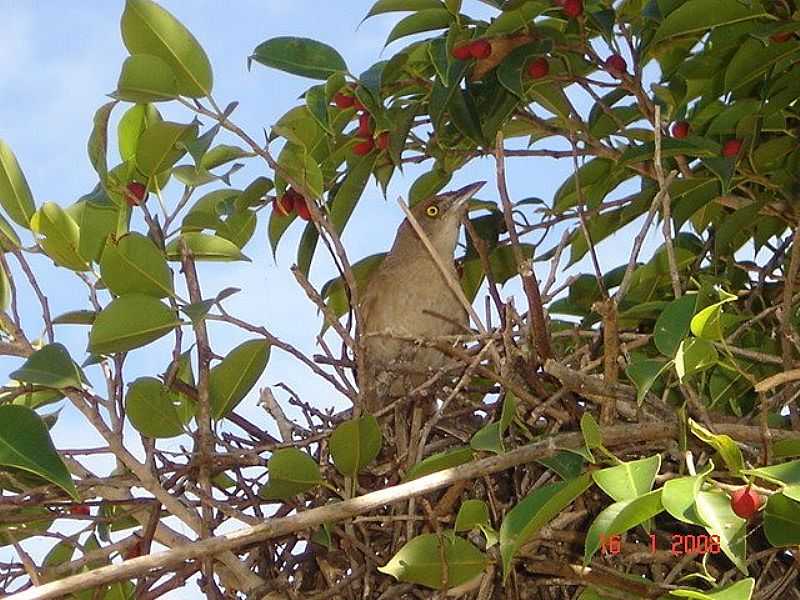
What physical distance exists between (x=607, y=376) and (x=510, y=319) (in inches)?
12.2

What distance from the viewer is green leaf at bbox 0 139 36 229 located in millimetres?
3457

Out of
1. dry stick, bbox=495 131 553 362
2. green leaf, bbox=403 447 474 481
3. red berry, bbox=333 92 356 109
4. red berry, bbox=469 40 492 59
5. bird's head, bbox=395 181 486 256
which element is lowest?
green leaf, bbox=403 447 474 481

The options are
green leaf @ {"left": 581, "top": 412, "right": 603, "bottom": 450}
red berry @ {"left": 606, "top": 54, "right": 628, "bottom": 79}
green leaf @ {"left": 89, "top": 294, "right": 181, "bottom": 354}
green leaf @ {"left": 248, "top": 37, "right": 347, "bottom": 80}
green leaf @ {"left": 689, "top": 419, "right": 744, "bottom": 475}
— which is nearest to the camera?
green leaf @ {"left": 689, "top": 419, "right": 744, "bottom": 475}

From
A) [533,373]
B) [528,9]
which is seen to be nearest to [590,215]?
[528,9]

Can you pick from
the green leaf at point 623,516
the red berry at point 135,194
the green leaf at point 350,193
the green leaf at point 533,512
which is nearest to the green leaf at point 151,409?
the red berry at point 135,194

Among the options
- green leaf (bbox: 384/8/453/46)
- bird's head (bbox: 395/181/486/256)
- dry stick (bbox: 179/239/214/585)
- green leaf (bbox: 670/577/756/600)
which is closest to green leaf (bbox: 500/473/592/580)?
green leaf (bbox: 670/577/756/600)

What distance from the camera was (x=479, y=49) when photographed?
3.53 m

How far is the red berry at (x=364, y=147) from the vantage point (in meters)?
3.81

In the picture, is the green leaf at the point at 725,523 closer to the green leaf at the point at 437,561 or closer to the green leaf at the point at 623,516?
the green leaf at the point at 623,516

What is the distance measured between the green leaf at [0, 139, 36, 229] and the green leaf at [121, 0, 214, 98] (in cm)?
43

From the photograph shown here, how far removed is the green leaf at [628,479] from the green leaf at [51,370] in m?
1.27

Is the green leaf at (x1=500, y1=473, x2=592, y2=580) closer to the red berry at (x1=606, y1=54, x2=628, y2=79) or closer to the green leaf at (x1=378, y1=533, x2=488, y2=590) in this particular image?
the green leaf at (x1=378, y1=533, x2=488, y2=590)

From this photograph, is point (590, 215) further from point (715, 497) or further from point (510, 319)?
point (715, 497)

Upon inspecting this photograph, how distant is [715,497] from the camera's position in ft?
7.53
